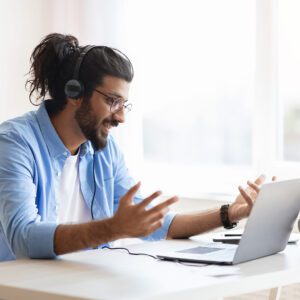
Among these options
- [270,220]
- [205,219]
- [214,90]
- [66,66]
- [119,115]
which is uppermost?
[66,66]

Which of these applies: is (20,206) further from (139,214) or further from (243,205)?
(243,205)

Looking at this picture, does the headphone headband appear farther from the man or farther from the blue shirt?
the blue shirt

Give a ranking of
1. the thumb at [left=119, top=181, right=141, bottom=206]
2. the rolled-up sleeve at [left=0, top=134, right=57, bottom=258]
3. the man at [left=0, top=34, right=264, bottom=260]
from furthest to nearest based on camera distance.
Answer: the man at [left=0, top=34, right=264, bottom=260]
the rolled-up sleeve at [left=0, top=134, right=57, bottom=258]
the thumb at [left=119, top=181, right=141, bottom=206]

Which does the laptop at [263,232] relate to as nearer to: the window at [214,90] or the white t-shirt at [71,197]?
the white t-shirt at [71,197]

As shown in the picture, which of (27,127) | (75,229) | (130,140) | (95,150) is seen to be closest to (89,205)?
(95,150)

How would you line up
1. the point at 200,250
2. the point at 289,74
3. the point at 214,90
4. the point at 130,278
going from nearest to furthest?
the point at 130,278
the point at 200,250
the point at 289,74
the point at 214,90

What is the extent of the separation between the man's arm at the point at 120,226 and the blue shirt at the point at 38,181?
0.04 m

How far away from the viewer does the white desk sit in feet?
4.91

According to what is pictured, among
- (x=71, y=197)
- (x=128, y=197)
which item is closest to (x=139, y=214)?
(x=128, y=197)

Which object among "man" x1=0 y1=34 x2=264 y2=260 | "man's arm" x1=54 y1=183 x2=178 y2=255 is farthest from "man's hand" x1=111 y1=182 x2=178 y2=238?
"man" x1=0 y1=34 x2=264 y2=260

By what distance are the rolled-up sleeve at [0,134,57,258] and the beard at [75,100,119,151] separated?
224 mm

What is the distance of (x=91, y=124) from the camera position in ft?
7.31

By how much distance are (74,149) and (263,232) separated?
2.33 feet

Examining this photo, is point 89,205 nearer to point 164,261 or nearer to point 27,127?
point 27,127
